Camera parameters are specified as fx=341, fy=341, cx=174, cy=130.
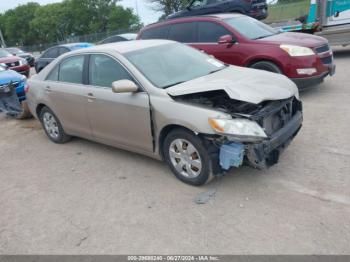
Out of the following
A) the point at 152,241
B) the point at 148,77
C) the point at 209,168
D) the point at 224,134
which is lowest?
the point at 152,241

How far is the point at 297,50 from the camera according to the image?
6.50 m

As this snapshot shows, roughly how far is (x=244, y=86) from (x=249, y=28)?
13.5ft

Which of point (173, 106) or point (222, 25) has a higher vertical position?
point (222, 25)

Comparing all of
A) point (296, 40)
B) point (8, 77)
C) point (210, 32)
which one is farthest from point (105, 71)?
point (8, 77)

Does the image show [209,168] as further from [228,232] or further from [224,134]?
[228,232]

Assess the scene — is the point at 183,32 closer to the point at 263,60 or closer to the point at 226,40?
the point at 226,40

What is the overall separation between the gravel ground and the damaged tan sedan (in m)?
0.35

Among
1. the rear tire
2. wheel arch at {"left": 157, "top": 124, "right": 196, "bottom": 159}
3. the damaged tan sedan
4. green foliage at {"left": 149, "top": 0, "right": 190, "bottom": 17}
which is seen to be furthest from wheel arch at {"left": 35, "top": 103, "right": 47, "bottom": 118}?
green foliage at {"left": 149, "top": 0, "right": 190, "bottom": 17}

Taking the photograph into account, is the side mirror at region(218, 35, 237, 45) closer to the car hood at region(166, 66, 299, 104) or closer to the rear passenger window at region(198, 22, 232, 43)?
the rear passenger window at region(198, 22, 232, 43)

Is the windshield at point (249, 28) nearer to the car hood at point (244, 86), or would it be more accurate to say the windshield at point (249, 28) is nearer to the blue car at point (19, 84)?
the car hood at point (244, 86)

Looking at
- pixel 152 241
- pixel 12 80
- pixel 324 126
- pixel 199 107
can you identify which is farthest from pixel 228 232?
pixel 12 80

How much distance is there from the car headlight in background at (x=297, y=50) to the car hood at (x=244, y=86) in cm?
230

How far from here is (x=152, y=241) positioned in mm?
3195

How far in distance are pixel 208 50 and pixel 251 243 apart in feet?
17.9
